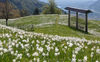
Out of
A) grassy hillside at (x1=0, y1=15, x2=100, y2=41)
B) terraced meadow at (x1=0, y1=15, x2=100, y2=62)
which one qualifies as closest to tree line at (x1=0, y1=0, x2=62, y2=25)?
grassy hillside at (x1=0, y1=15, x2=100, y2=41)

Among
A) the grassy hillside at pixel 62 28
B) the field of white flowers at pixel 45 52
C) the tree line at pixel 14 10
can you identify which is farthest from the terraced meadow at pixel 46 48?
the tree line at pixel 14 10

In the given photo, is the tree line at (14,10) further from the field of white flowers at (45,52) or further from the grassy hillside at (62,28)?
the field of white flowers at (45,52)

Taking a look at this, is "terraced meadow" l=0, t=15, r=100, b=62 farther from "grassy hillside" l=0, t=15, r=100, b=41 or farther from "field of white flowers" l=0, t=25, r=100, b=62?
"grassy hillside" l=0, t=15, r=100, b=41

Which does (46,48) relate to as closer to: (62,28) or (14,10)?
(62,28)

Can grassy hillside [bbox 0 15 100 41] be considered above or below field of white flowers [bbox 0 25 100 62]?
below

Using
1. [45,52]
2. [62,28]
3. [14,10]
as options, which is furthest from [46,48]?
[14,10]

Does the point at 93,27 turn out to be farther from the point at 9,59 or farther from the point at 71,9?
the point at 9,59

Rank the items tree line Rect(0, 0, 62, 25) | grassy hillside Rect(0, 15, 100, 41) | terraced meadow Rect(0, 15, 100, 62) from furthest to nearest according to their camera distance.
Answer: tree line Rect(0, 0, 62, 25), grassy hillside Rect(0, 15, 100, 41), terraced meadow Rect(0, 15, 100, 62)

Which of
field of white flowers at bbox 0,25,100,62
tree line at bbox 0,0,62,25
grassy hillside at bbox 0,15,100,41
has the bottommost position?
grassy hillside at bbox 0,15,100,41

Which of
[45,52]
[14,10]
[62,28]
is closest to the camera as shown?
[45,52]

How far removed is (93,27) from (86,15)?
29.3ft

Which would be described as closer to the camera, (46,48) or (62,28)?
(46,48)

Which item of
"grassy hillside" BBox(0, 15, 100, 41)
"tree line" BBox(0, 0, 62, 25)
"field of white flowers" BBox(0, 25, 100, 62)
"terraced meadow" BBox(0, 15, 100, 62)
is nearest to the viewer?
"field of white flowers" BBox(0, 25, 100, 62)

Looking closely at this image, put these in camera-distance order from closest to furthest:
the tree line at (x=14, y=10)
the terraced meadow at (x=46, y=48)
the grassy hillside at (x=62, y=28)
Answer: the terraced meadow at (x=46, y=48) < the grassy hillside at (x=62, y=28) < the tree line at (x=14, y=10)
